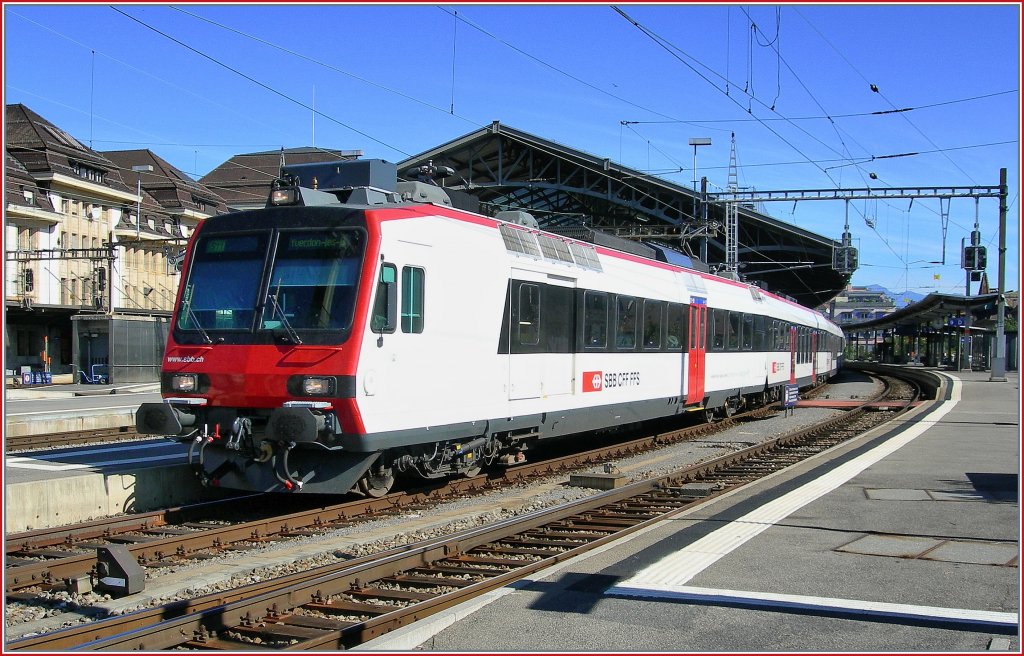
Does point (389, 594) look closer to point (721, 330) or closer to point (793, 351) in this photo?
point (721, 330)

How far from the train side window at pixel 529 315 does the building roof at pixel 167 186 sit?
154ft

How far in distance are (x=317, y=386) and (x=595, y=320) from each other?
5602mm

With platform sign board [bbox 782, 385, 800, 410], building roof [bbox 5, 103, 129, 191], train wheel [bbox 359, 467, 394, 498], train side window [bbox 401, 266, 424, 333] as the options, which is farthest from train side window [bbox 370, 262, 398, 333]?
building roof [bbox 5, 103, 129, 191]

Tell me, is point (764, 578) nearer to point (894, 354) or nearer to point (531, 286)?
point (531, 286)

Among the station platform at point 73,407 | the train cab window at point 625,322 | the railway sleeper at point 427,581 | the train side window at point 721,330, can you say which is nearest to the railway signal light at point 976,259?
the train side window at point 721,330

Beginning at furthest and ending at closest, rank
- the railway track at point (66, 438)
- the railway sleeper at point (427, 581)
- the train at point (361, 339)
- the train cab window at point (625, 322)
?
the railway track at point (66, 438) → the train cab window at point (625, 322) → the train at point (361, 339) → the railway sleeper at point (427, 581)

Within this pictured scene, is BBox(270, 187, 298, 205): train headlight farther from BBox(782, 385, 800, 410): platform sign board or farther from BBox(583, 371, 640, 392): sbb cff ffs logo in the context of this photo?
BBox(782, 385, 800, 410): platform sign board

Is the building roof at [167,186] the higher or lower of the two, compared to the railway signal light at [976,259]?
higher

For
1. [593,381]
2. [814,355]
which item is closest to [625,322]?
[593,381]

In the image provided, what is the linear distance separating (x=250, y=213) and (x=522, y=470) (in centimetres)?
543

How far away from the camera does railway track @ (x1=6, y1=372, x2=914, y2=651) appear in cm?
573

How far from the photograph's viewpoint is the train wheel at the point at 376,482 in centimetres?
1034

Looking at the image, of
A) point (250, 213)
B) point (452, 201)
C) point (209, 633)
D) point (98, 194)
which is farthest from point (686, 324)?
point (98, 194)

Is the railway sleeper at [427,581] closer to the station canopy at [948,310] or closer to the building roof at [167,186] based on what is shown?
the station canopy at [948,310]
